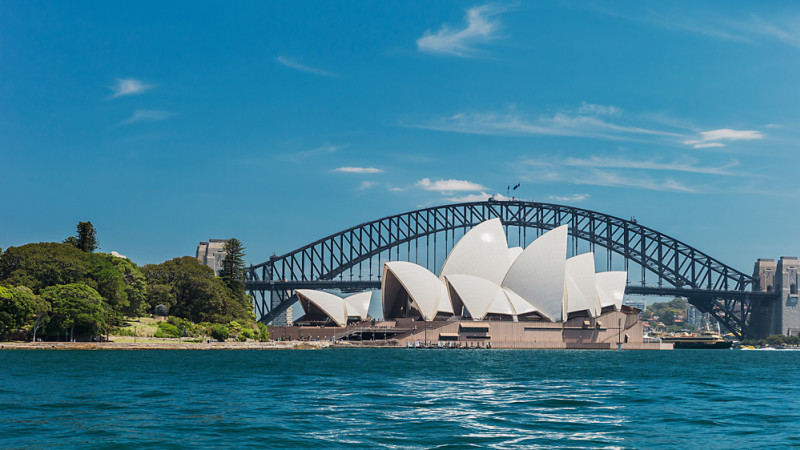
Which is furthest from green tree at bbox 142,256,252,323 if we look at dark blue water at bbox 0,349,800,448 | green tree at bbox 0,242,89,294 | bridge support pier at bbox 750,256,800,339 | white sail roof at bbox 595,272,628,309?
bridge support pier at bbox 750,256,800,339

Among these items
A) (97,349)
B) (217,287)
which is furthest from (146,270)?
(97,349)

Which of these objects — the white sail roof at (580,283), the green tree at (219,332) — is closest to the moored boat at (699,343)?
the white sail roof at (580,283)

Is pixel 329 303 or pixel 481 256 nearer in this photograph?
pixel 481 256

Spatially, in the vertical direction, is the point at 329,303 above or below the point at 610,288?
below

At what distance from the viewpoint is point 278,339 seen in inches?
5408

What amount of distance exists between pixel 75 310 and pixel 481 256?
70111 mm

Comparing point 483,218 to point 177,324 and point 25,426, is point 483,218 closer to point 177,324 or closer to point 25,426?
point 177,324

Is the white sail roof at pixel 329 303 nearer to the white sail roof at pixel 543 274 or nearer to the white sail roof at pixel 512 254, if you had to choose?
the white sail roof at pixel 543 274

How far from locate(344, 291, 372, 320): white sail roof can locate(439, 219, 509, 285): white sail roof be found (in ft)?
80.4

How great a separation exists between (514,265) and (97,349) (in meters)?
68.3

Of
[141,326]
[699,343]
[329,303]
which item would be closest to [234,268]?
[329,303]

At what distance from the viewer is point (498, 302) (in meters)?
134

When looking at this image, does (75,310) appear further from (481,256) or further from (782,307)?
(782,307)

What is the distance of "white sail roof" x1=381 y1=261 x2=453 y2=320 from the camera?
13738cm
